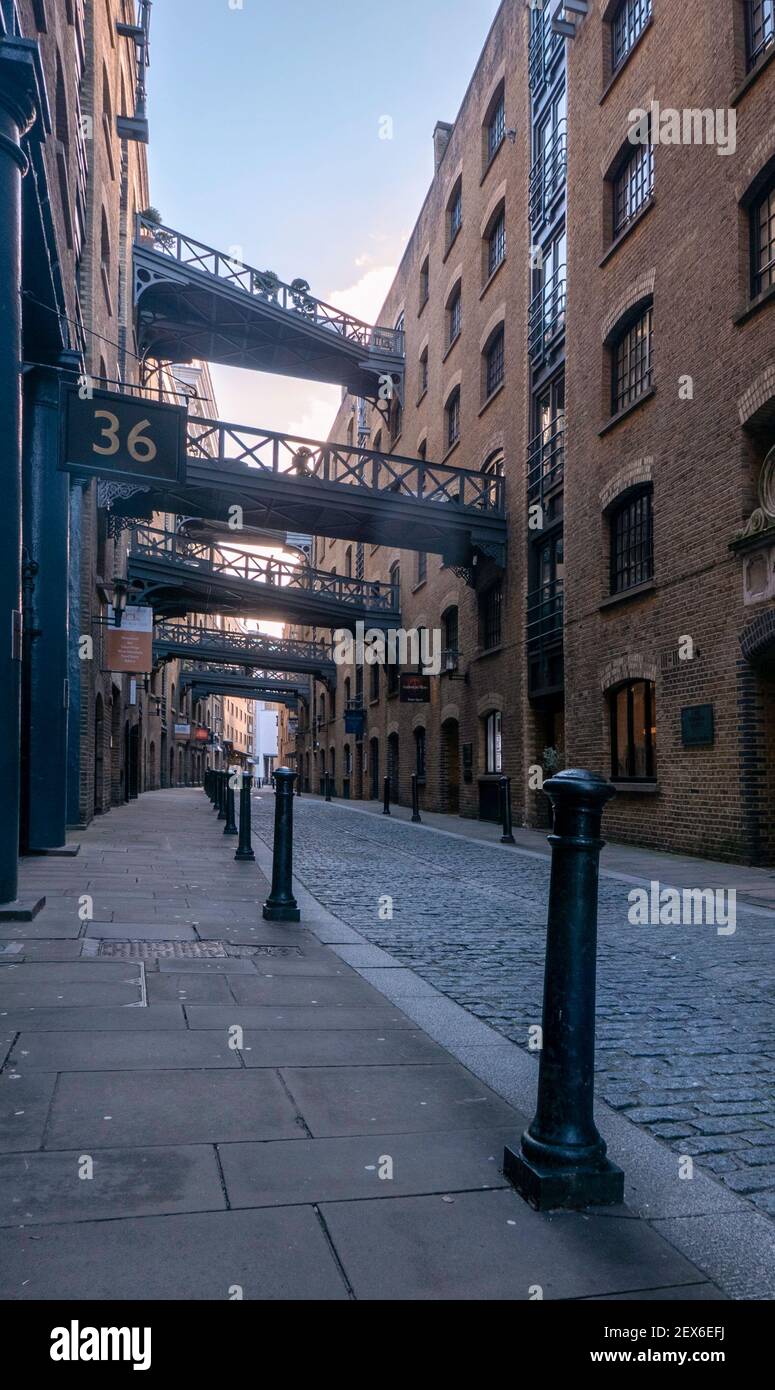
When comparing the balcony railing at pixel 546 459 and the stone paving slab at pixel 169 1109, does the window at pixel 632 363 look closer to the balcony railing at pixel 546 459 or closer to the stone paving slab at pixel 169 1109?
the balcony railing at pixel 546 459

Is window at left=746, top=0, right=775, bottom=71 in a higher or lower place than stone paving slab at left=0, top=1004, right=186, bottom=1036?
higher

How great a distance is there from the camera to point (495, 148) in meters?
20.0

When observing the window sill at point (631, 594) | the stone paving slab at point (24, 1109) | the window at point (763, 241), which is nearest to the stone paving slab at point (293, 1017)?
the stone paving slab at point (24, 1109)

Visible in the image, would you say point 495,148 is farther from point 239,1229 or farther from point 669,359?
point 239,1229

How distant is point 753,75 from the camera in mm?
10078

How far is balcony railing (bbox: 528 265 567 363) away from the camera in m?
16.0

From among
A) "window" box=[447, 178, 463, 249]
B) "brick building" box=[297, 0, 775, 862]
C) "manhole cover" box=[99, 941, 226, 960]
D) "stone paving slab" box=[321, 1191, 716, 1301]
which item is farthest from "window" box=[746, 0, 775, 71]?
"window" box=[447, 178, 463, 249]

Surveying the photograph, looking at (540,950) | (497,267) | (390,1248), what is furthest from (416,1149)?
(497,267)

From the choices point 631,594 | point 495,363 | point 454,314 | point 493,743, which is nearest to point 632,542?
point 631,594

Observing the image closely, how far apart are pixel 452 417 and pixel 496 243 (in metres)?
4.25

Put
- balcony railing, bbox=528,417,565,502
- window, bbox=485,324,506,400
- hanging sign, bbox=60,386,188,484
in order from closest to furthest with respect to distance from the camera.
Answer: hanging sign, bbox=60,386,188,484, balcony railing, bbox=528,417,565,502, window, bbox=485,324,506,400

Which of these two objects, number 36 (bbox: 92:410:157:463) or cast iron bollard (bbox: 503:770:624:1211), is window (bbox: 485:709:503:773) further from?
cast iron bollard (bbox: 503:770:624:1211)

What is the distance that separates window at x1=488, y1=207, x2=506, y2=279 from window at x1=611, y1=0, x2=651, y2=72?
17.0ft
